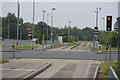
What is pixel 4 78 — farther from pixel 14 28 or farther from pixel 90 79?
pixel 14 28

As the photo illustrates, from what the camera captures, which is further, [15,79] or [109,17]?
[109,17]

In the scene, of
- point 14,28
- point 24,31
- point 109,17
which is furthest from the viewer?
point 24,31

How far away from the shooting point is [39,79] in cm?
1388

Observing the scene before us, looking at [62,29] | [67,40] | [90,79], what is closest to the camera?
[90,79]

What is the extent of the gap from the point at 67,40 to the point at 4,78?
105555mm

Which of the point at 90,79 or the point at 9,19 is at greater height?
the point at 9,19

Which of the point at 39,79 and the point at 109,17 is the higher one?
the point at 109,17

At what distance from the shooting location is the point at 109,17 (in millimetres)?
19891

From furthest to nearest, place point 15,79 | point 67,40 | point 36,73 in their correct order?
1. point 67,40
2. point 36,73
3. point 15,79

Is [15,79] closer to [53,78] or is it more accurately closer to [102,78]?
[53,78]

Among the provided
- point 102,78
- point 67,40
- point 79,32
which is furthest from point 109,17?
point 79,32

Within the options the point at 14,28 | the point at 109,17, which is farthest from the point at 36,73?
the point at 14,28

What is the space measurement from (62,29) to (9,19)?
64967 mm

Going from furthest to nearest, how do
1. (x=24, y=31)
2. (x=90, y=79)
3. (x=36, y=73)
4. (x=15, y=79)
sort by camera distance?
(x=24, y=31)
(x=36, y=73)
(x=90, y=79)
(x=15, y=79)
